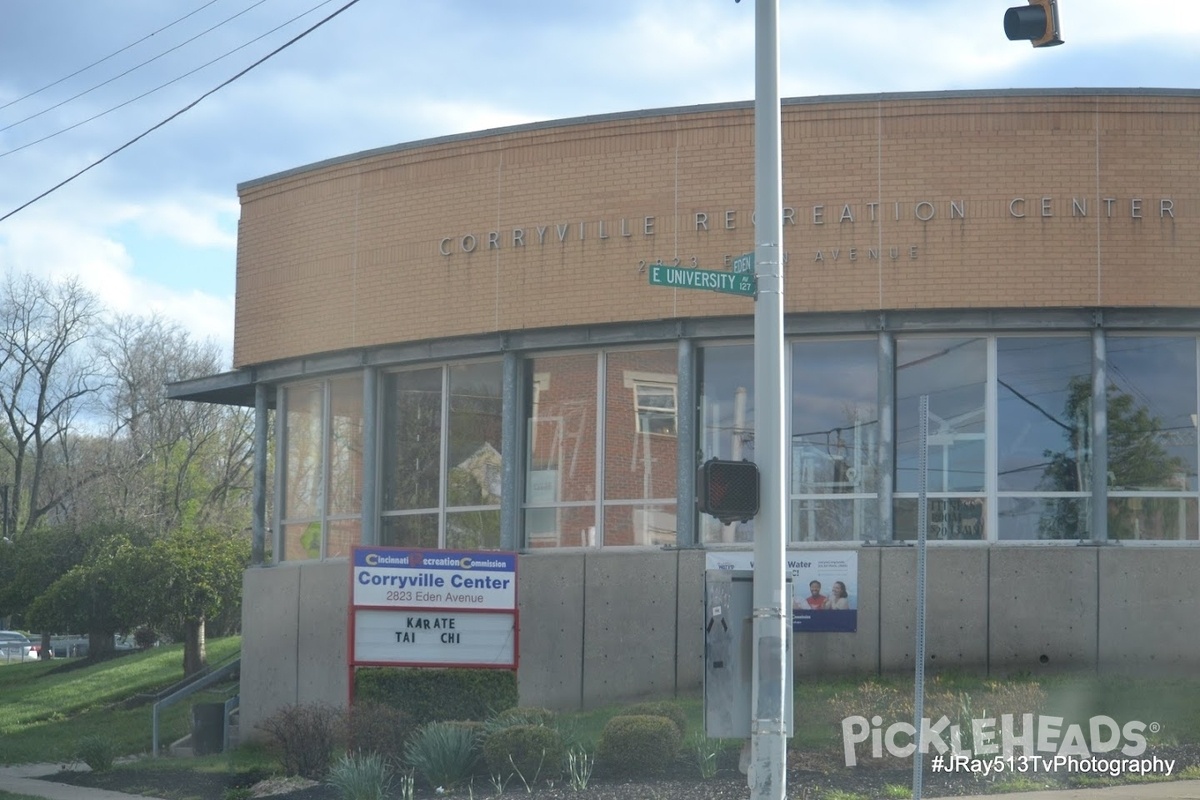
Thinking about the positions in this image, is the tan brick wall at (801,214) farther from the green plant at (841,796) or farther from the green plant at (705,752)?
the green plant at (841,796)

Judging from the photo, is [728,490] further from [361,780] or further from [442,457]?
[442,457]

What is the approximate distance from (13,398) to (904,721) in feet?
187

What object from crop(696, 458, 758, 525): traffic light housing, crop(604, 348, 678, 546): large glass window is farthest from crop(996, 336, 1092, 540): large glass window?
crop(696, 458, 758, 525): traffic light housing

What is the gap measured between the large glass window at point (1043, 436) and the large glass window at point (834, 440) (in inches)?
68.7

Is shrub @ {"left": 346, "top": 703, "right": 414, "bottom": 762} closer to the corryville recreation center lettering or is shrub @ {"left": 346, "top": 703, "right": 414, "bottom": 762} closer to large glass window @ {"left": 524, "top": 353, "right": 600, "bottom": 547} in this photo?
large glass window @ {"left": 524, "top": 353, "right": 600, "bottom": 547}

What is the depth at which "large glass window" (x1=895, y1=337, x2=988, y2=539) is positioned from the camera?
20672mm

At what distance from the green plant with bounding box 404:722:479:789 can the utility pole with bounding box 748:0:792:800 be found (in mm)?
4959

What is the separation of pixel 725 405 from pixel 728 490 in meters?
10.8

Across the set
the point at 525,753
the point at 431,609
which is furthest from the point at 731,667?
the point at 431,609

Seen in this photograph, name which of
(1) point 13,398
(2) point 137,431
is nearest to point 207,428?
(2) point 137,431

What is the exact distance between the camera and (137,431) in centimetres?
6406

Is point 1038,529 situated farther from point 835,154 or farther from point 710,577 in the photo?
point 710,577

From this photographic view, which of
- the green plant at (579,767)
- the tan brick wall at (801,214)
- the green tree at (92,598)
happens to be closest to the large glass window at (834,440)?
the tan brick wall at (801,214)

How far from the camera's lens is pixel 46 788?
19.6 m
